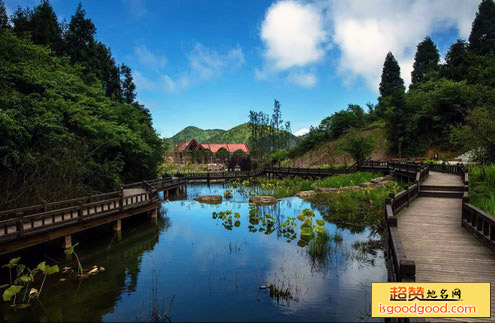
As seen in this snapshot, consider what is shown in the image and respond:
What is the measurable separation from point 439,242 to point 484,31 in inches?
2605

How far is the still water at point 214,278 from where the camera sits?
323 inches

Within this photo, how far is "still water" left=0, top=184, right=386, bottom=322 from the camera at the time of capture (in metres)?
8.21

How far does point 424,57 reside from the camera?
67562 mm

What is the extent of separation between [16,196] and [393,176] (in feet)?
94.8

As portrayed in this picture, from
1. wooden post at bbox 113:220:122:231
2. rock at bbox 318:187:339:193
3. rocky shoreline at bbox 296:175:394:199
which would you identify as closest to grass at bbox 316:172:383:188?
rock at bbox 318:187:339:193

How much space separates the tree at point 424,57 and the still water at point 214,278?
64665 millimetres

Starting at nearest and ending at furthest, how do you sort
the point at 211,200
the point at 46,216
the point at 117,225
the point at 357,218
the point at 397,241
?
the point at 397,241 → the point at 46,216 → the point at 117,225 → the point at 357,218 → the point at 211,200

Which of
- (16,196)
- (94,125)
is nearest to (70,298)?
(16,196)

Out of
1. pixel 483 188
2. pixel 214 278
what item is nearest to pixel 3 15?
pixel 214 278

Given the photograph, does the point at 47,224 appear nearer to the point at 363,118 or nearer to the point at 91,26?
the point at 91,26

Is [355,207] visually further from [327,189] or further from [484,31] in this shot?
[484,31]

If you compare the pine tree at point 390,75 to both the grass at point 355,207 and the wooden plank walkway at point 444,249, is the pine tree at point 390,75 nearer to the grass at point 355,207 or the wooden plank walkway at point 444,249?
the grass at point 355,207

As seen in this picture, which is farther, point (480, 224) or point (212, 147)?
point (212, 147)

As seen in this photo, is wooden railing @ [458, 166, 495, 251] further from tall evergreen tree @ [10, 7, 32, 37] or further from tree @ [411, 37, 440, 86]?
tree @ [411, 37, 440, 86]
